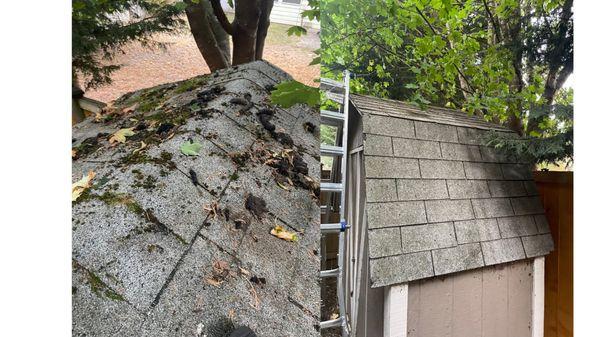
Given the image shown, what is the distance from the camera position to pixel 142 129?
0.54 metres

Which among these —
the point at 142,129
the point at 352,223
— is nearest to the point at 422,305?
the point at 352,223

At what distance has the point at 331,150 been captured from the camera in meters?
0.54

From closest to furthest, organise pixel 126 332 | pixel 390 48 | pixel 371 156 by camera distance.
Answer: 1. pixel 126 332
2. pixel 371 156
3. pixel 390 48

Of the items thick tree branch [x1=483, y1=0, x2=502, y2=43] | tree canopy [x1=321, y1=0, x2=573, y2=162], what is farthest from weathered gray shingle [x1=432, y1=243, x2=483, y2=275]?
thick tree branch [x1=483, y1=0, x2=502, y2=43]

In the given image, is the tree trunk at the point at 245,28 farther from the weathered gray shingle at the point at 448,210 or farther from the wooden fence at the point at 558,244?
the wooden fence at the point at 558,244

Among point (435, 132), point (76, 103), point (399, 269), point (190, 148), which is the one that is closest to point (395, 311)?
point (399, 269)

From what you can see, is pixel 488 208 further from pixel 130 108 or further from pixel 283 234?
pixel 130 108

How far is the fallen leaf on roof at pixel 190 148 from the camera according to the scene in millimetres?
503

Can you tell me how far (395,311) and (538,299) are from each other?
27cm

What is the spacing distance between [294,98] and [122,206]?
0.34m

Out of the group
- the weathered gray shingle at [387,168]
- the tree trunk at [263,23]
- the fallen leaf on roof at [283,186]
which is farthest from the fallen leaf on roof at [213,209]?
the tree trunk at [263,23]

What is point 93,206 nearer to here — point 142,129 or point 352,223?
point 142,129

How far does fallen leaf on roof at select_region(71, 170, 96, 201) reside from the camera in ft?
1.45
